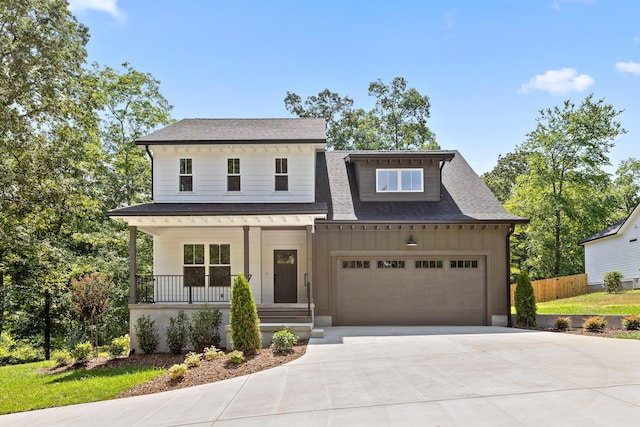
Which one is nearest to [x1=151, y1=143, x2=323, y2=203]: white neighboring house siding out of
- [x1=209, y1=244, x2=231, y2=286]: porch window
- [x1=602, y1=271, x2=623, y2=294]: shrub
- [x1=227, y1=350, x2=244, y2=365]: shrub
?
[x1=209, y1=244, x2=231, y2=286]: porch window

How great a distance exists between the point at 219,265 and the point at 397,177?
6529mm

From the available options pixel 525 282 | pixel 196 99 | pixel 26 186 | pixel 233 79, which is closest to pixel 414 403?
pixel 525 282

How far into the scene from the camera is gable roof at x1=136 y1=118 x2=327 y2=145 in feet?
53.2

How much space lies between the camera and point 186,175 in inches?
652

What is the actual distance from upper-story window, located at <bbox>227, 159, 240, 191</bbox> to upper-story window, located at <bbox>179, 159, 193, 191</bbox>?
1.20 meters

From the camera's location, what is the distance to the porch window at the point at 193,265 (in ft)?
53.7

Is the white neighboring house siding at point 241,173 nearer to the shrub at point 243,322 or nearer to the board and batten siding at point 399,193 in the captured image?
the board and batten siding at point 399,193

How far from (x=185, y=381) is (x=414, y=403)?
459 cm

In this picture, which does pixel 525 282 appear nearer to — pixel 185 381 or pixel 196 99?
pixel 185 381

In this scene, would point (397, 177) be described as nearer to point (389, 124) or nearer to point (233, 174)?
point (233, 174)

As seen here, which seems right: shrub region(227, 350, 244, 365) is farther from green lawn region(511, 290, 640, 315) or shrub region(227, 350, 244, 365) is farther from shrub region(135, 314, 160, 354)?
green lawn region(511, 290, 640, 315)

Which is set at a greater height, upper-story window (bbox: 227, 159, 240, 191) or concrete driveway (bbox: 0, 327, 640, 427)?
upper-story window (bbox: 227, 159, 240, 191)

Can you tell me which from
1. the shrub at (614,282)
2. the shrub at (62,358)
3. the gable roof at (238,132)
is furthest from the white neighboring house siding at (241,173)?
the shrub at (614,282)

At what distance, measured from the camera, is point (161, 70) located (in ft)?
80.7
